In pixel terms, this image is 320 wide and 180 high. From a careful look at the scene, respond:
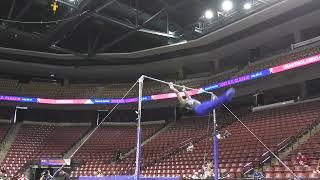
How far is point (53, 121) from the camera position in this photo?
34.4 metres

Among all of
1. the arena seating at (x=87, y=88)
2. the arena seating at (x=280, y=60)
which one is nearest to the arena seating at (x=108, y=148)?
the arena seating at (x=87, y=88)

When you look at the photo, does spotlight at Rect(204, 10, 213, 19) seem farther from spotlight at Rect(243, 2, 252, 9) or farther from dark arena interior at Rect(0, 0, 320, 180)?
spotlight at Rect(243, 2, 252, 9)

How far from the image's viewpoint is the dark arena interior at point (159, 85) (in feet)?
67.4

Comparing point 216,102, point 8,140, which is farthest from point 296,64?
point 8,140

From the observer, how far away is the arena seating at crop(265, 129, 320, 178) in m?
14.7

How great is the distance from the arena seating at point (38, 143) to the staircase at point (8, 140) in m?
0.33

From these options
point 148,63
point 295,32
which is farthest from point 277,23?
point 148,63

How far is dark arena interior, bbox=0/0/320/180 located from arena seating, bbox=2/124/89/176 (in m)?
0.09

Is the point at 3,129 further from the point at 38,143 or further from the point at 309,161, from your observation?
the point at 309,161

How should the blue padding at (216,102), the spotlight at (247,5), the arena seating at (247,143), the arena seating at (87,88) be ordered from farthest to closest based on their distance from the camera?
the arena seating at (87,88) < the spotlight at (247,5) < the arena seating at (247,143) < the blue padding at (216,102)

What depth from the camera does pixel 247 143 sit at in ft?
67.1

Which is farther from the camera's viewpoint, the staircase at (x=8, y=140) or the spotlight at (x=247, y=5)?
the staircase at (x=8, y=140)

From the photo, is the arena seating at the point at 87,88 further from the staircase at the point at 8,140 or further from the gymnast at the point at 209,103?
the gymnast at the point at 209,103

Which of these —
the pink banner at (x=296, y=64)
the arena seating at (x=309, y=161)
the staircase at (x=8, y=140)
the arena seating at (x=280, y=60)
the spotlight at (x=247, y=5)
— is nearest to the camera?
the arena seating at (x=309, y=161)
